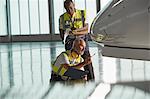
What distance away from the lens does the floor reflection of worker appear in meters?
3.47

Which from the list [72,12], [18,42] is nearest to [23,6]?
[18,42]

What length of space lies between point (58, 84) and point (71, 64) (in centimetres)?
39

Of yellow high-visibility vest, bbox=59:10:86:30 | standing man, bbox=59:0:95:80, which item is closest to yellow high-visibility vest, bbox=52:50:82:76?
standing man, bbox=59:0:95:80

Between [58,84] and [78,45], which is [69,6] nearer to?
[78,45]

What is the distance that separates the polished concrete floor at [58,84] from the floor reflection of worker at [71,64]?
0.46 ft

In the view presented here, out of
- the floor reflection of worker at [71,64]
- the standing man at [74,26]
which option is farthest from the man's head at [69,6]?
the floor reflection of worker at [71,64]

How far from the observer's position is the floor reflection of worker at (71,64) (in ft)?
11.4

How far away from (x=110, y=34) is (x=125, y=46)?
59 millimetres

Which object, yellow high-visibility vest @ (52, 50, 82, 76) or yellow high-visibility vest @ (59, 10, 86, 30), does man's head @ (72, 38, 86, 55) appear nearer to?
yellow high-visibility vest @ (52, 50, 82, 76)

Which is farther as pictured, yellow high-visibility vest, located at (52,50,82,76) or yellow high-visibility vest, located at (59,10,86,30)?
yellow high-visibility vest, located at (59,10,86,30)

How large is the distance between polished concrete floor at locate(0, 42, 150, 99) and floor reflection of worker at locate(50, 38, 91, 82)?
139 mm

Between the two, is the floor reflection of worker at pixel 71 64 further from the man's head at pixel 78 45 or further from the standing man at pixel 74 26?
the standing man at pixel 74 26

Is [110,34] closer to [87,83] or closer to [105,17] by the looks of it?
[105,17]

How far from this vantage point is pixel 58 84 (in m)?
3.83
